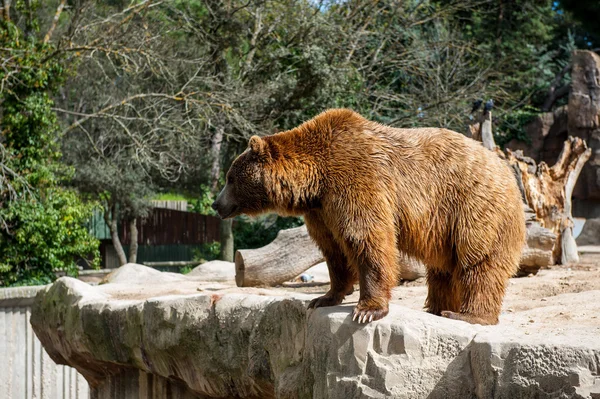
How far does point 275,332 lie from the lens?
5.08 metres

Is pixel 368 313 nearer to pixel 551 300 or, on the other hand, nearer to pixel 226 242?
pixel 551 300

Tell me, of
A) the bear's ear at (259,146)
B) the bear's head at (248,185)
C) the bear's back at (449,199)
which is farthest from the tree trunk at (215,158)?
the bear's back at (449,199)

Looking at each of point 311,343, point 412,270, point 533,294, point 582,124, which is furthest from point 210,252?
point 311,343

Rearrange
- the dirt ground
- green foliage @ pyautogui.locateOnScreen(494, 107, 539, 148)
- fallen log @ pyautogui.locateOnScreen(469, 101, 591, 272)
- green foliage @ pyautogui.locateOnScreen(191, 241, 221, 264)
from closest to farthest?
the dirt ground < fallen log @ pyautogui.locateOnScreen(469, 101, 591, 272) < green foliage @ pyautogui.locateOnScreen(191, 241, 221, 264) < green foliage @ pyautogui.locateOnScreen(494, 107, 539, 148)

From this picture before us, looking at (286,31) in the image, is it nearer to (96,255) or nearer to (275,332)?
(96,255)

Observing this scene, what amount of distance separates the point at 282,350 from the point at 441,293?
1115 millimetres

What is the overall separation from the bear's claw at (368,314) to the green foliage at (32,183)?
914 centimetres

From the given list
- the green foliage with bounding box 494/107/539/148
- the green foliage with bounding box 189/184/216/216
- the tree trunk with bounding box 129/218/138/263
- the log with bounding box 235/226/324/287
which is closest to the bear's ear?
the log with bounding box 235/226/324/287

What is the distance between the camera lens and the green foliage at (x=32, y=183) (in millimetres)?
12359

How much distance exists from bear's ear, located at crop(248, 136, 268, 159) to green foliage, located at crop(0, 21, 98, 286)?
8.29 m

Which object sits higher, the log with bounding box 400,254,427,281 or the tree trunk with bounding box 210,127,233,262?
the tree trunk with bounding box 210,127,233,262

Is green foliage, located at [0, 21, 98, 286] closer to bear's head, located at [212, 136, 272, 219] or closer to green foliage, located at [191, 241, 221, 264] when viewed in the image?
green foliage, located at [191, 241, 221, 264]

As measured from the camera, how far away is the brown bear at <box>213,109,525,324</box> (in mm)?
4305

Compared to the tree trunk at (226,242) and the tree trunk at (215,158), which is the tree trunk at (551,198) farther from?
the tree trunk at (215,158)
